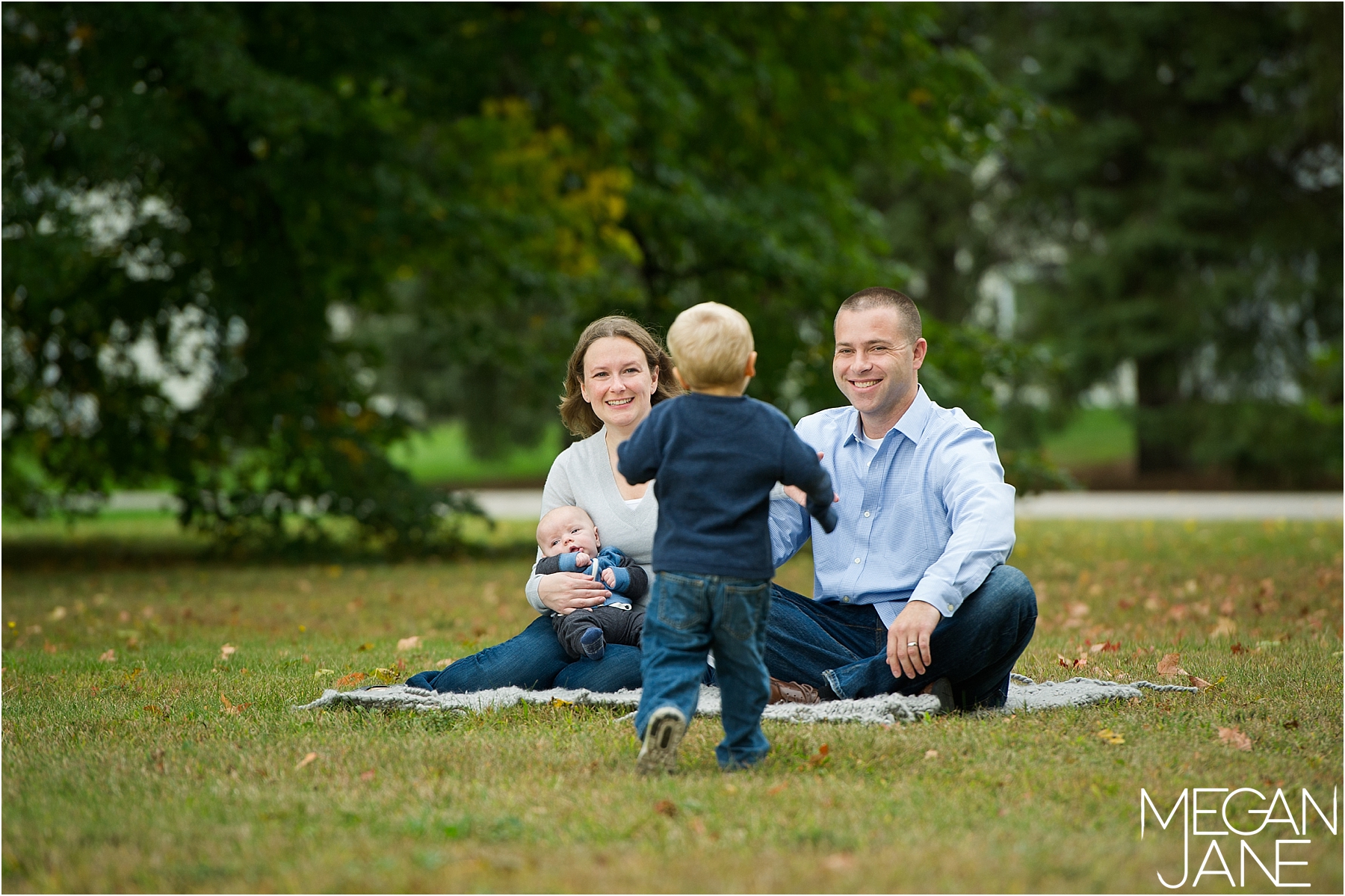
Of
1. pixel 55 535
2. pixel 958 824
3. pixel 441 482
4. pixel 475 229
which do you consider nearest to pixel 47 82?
pixel 475 229

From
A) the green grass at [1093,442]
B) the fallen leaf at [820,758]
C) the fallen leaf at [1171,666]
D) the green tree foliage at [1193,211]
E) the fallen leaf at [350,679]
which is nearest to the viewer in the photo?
the fallen leaf at [820,758]

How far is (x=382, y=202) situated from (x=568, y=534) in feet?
21.8

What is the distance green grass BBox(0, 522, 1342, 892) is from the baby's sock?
25 centimetres

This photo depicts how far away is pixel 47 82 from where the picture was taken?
31.4 ft

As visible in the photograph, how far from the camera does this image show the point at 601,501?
4504 mm

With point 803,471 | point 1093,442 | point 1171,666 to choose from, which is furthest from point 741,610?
point 1093,442

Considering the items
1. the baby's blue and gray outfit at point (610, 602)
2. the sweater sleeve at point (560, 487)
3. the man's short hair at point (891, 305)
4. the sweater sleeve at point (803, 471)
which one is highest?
the man's short hair at point (891, 305)

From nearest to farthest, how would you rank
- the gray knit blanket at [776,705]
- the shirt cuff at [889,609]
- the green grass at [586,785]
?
the green grass at [586,785] < the gray knit blanket at [776,705] < the shirt cuff at [889,609]

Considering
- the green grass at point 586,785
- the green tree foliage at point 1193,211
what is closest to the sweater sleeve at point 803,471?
the green grass at point 586,785

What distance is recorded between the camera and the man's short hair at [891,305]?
13.3 feet

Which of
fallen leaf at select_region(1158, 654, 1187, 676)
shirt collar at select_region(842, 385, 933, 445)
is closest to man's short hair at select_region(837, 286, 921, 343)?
shirt collar at select_region(842, 385, 933, 445)

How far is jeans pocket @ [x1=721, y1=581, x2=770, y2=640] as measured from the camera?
130 inches

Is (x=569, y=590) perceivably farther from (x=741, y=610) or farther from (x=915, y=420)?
(x=915, y=420)

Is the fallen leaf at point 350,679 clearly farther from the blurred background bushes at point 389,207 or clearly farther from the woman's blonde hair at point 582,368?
the blurred background bushes at point 389,207
